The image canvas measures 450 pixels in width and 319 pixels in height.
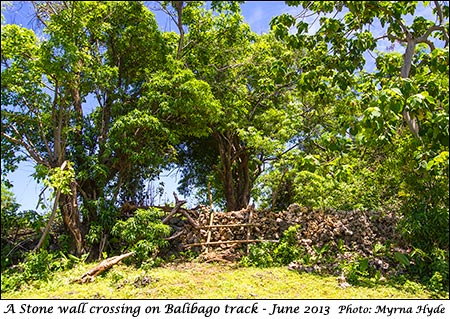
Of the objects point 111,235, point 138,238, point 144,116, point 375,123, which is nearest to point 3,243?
point 111,235

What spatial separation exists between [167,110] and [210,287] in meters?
4.00

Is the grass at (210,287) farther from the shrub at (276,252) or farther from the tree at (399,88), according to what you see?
the tree at (399,88)

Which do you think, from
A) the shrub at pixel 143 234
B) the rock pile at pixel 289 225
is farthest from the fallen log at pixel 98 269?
the rock pile at pixel 289 225

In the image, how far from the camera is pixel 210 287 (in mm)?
6000

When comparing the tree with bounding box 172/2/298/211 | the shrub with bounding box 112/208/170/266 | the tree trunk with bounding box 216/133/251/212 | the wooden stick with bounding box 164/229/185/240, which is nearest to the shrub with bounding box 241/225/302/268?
the wooden stick with bounding box 164/229/185/240

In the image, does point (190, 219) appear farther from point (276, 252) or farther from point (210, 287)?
point (210, 287)

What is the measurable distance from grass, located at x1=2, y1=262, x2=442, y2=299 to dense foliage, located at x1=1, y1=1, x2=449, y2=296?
74cm

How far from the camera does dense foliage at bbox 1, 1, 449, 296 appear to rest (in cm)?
524

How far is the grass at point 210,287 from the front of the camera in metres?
5.64

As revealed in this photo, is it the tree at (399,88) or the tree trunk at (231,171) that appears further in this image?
the tree trunk at (231,171)

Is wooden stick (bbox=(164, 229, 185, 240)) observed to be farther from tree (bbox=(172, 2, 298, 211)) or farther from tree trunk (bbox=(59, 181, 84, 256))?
tree (bbox=(172, 2, 298, 211))

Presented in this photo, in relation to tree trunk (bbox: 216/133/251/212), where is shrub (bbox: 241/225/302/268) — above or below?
below

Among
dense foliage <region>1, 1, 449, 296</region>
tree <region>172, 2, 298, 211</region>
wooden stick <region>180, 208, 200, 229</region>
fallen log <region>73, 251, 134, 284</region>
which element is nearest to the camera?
dense foliage <region>1, 1, 449, 296</region>

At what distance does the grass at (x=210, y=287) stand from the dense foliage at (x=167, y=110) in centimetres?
74
